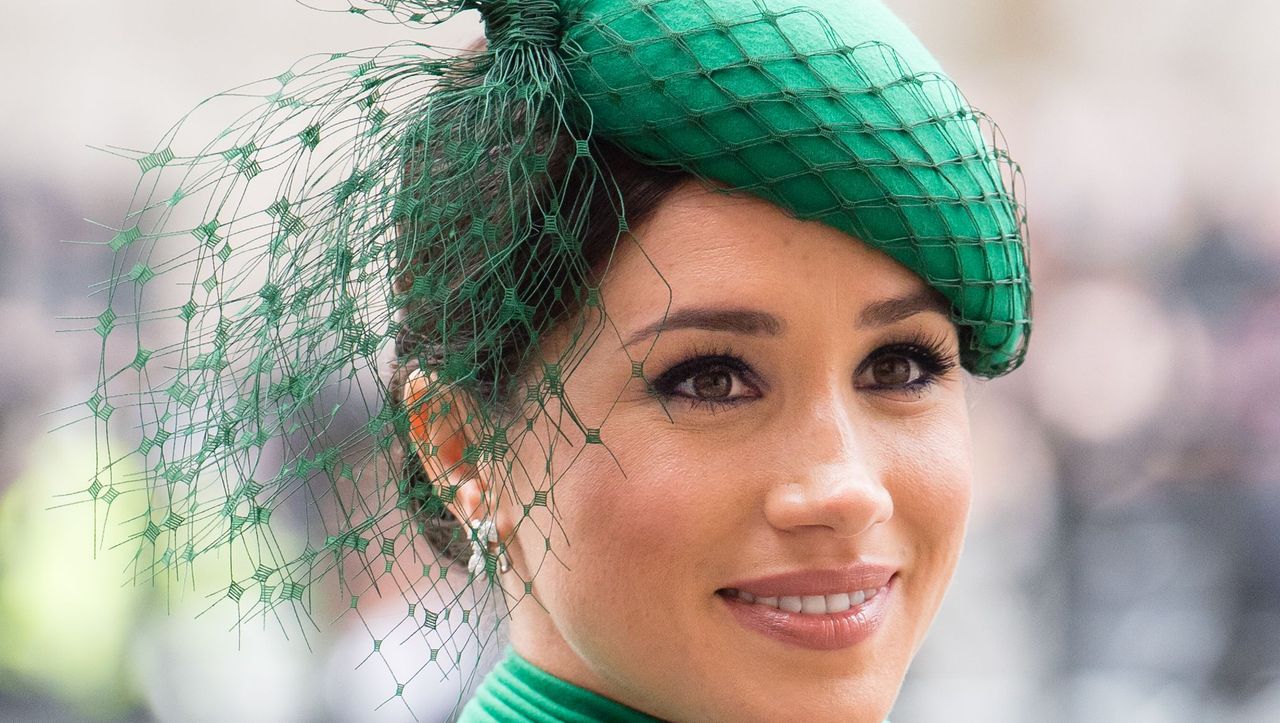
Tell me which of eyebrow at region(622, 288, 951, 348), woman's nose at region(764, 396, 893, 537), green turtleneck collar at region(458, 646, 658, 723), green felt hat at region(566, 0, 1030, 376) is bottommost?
green turtleneck collar at region(458, 646, 658, 723)

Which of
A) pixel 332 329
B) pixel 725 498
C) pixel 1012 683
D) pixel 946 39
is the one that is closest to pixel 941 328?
pixel 725 498

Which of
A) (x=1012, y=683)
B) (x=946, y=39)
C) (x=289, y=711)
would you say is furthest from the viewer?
(x=946, y=39)

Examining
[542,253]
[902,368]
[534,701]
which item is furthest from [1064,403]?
[542,253]

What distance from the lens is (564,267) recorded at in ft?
4.93

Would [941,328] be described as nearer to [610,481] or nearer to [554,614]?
[610,481]

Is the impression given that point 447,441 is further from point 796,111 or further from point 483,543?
point 796,111

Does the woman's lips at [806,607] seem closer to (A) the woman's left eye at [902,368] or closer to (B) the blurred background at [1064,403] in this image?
(A) the woman's left eye at [902,368]

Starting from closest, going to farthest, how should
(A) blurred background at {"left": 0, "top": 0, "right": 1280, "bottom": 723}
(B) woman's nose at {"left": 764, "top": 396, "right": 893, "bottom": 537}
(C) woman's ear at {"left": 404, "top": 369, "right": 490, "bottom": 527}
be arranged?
(B) woman's nose at {"left": 764, "top": 396, "right": 893, "bottom": 537}, (C) woman's ear at {"left": 404, "top": 369, "right": 490, "bottom": 527}, (A) blurred background at {"left": 0, "top": 0, "right": 1280, "bottom": 723}

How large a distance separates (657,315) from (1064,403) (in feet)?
13.4

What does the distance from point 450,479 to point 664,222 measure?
0.42 metres

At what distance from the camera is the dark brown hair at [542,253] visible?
1.50 m

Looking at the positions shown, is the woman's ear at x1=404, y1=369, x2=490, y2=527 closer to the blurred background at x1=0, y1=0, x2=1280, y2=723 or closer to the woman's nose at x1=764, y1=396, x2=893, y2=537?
the woman's nose at x1=764, y1=396, x2=893, y2=537

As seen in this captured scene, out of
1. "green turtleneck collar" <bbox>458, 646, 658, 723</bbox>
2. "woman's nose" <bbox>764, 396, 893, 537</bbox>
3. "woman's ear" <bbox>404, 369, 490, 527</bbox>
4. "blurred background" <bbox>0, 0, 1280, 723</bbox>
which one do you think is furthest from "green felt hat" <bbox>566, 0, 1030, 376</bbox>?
"blurred background" <bbox>0, 0, 1280, 723</bbox>

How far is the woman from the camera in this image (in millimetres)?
1467
